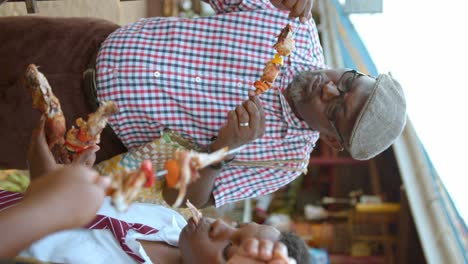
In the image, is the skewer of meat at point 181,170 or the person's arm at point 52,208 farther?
the skewer of meat at point 181,170

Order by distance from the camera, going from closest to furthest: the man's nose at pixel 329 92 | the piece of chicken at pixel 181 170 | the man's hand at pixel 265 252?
the piece of chicken at pixel 181 170 → the man's hand at pixel 265 252 → the man's nose at pixel 329 92

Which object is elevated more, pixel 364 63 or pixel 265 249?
pixel 265 249

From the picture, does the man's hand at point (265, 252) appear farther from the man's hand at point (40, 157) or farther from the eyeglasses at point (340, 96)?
the eyeglasses at point (340, 96)

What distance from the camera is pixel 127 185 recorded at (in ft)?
3.04

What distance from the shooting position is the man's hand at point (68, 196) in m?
0.83

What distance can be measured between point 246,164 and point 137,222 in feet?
1.52

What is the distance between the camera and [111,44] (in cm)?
176

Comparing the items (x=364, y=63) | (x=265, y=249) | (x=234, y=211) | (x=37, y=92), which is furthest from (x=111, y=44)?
(x=234, y=211)

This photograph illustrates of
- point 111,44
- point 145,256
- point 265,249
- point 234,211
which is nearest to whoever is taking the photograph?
point 265,249

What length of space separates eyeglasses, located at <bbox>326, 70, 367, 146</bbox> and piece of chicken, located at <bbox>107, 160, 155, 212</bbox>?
3.32 ft

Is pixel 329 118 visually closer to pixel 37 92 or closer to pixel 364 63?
pixel 37 92

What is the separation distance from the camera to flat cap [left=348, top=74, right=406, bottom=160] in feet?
5.82

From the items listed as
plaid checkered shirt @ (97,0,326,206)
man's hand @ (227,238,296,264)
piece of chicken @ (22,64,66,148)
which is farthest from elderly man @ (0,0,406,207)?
man's hand @ (227,238,296,264)

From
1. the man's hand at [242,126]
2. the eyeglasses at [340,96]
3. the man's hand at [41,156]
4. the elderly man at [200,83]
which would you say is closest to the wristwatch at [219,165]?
the elderly man at [200,83]
